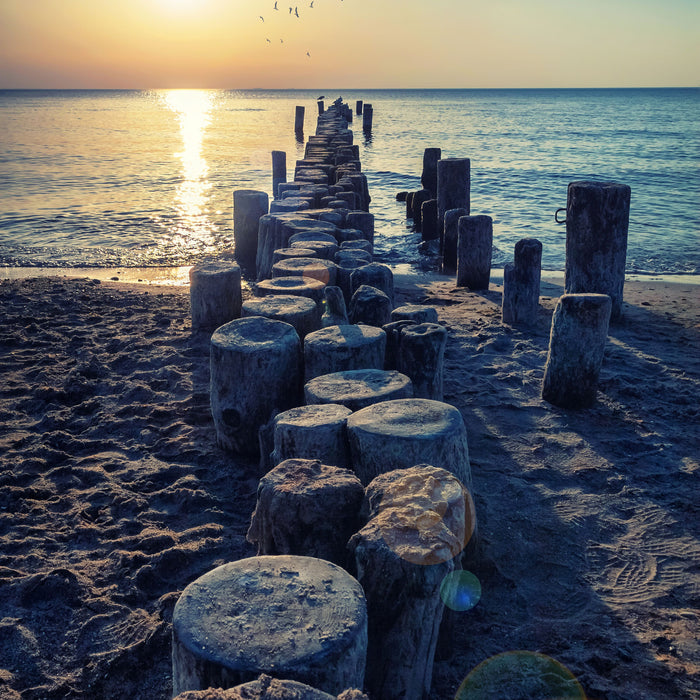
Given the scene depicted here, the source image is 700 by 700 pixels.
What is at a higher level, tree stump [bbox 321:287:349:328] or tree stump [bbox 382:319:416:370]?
tree stump [bbox 321:287:349:328]

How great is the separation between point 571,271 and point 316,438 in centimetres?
473

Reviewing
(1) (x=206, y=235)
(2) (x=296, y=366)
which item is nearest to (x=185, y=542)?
(2) (x=296, y=366)

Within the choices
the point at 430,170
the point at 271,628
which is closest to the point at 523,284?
the point at 271,628

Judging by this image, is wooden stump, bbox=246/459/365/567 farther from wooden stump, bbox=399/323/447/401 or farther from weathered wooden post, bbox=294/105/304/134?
weathered wooden post, bbox=294/105/304/134

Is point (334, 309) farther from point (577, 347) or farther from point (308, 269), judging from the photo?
point (577, 347)

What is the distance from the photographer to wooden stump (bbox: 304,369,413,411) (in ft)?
9.82

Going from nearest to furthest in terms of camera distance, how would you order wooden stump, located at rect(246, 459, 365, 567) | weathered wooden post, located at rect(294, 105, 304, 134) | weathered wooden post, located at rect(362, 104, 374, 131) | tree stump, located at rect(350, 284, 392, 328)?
1. wooden stump, located at rect(246, 459, 365, 567)
2. tree stump, located at rect(350, 284, 392, 328)
3. weathered wooden post, located at rect(294, 105, 304, 134)
4. weathered wooden post, located at rect(362, 104, 374, 131)

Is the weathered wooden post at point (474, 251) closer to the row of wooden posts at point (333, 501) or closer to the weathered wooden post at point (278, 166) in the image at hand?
the row of wooden posts at point (333, 501)

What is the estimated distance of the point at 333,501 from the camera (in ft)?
7.50

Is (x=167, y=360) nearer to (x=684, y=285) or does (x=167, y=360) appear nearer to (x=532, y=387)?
(x=532, y=387)

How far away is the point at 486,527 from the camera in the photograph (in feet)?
10.6

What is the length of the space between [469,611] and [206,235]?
33.8ft

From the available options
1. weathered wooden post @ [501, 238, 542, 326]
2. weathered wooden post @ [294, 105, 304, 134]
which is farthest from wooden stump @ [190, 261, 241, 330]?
weathered wooden post @ [294, 105, 304, 134]

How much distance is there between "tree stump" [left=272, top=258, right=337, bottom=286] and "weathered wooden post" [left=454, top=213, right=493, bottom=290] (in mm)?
3134
